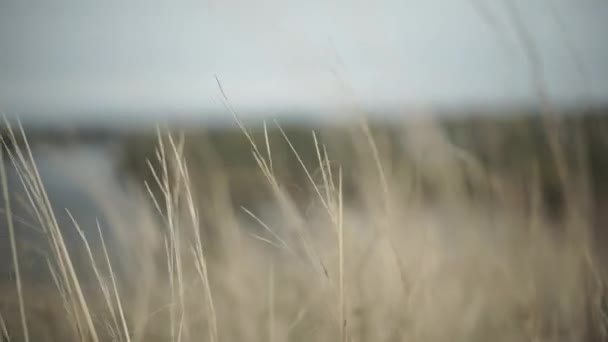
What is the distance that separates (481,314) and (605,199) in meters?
4.81

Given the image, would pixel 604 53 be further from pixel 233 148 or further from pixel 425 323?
pixel 233 148

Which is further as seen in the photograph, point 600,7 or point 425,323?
point 600,7

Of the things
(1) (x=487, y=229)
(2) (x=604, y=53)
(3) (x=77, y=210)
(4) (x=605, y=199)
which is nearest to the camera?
(3) (x=77, y=210)

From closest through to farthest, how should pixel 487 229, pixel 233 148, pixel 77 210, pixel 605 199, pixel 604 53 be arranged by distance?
pixel 77 210, pixel 604 53, pixel 487 229, pixel 605 199, pixel 233 148

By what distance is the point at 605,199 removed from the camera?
16.9 ft

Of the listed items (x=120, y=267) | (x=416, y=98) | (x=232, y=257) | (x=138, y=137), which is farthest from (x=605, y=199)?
(x=138, y=137)

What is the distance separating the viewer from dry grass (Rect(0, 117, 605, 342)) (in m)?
0.82

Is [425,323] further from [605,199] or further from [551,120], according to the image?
[605,199]

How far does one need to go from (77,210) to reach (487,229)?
4.36 ft

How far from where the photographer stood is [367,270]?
1.38m

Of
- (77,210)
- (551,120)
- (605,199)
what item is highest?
(551,120)

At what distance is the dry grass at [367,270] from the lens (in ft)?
2.68

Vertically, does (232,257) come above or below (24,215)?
below

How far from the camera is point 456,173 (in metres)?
1.69
